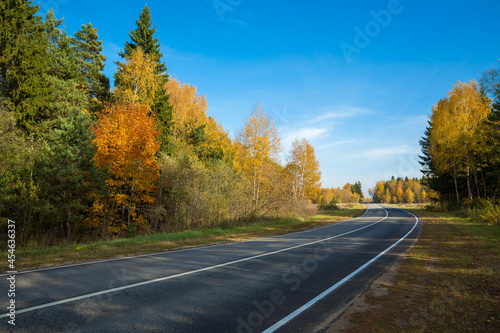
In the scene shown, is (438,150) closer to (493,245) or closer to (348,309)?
(493,245)

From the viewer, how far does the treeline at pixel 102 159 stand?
13352 mm

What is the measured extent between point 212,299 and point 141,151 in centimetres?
1449

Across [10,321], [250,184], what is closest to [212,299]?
[10,321]

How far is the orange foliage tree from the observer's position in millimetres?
16562

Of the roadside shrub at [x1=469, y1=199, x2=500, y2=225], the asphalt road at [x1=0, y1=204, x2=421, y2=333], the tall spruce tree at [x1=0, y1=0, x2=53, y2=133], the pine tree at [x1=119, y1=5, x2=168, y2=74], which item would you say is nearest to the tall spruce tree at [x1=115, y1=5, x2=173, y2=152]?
the pine tree at [x1=119, y1=5, x2=168, y2=74]

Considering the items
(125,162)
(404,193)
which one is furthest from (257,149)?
(404,193)

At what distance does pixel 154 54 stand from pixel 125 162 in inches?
501

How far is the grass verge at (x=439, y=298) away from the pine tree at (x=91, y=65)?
25416mm

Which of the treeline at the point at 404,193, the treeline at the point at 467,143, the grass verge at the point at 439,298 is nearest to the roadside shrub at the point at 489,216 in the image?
Answer: the treeline at the point at 467,143

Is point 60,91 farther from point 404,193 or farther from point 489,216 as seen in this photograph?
point 404,193

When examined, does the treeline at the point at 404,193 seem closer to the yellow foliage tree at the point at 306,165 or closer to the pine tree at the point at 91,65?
the yellow foliage tree at the point at 306,165

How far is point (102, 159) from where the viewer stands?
16750mm

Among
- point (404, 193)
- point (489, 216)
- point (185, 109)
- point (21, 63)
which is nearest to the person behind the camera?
point (21, 63)

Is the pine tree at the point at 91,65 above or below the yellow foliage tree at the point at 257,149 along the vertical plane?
above
